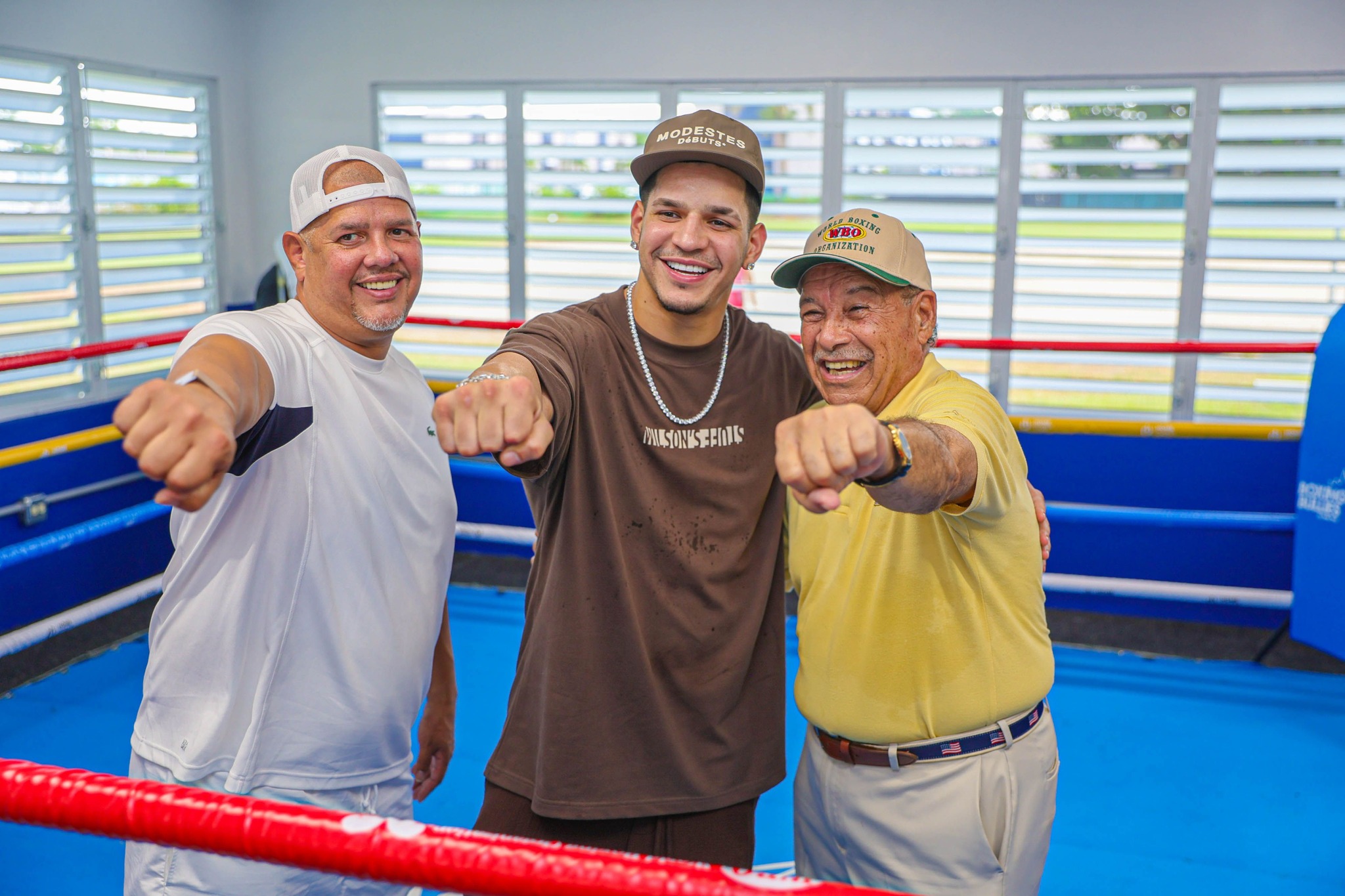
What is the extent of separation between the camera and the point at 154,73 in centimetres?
485

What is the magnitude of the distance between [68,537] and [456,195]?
10.6ft

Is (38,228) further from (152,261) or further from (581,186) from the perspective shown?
(581,186)

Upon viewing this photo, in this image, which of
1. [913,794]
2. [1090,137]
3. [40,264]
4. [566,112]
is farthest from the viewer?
[566,112]

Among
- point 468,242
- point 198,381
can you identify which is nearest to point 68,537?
point 198,381

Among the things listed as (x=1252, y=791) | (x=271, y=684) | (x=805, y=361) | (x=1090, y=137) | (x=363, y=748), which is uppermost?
(x=1090, y=137)

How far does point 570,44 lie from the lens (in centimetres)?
512

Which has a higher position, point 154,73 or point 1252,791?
point 154,73

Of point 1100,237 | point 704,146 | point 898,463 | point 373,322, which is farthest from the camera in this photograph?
point 1100,237

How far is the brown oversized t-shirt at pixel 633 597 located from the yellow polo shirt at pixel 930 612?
139 millimetres

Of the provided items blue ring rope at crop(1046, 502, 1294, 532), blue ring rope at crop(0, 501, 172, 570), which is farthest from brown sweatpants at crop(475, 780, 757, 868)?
blue ring rope at crop(1046, 502, 1294, 532)

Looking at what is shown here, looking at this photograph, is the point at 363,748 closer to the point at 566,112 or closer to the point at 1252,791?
the point at 1252,791

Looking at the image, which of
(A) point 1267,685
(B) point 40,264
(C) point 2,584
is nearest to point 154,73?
(B) point 40,264

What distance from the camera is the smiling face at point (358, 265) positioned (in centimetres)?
158

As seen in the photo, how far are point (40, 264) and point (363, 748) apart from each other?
3.73 m
